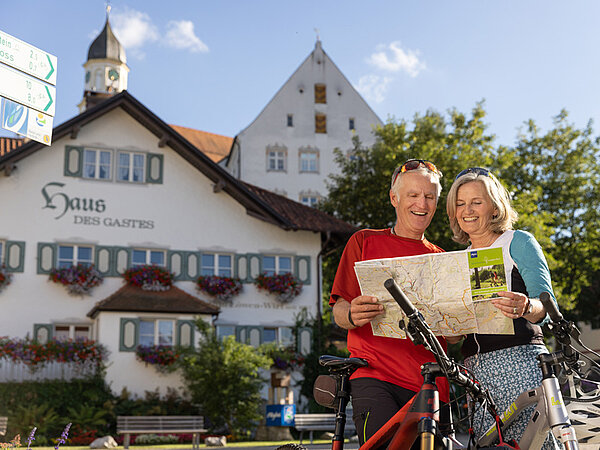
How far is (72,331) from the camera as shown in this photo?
2372 cm

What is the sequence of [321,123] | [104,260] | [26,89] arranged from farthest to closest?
[321,123] → [104,260] → [26,89]

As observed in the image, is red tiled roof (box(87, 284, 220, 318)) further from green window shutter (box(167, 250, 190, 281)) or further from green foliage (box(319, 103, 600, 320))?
green foliage (box(319, 103, 600, 320))

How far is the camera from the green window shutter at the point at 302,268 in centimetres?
2630

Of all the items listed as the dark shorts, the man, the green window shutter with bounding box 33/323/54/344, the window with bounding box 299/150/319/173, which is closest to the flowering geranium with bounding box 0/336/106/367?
the green window shutter with bounding box 33/323/54/344

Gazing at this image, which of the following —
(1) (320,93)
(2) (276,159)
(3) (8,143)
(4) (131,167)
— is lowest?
(4) (131,167)

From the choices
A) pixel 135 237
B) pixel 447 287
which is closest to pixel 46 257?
pixel 135 237

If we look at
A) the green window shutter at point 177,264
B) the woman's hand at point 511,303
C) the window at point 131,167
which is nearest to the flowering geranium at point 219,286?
the green window shutter at point 177,264

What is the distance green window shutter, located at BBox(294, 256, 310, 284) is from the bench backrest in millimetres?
7782

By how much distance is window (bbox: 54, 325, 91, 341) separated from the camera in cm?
2362

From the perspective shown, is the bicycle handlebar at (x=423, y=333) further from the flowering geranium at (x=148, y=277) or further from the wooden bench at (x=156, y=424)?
the flowering geranium at (x=148, y=277)

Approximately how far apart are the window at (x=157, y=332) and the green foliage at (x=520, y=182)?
9.25 meters

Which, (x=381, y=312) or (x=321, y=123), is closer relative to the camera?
(x=381, y=312)

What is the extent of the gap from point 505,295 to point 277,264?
2330cm

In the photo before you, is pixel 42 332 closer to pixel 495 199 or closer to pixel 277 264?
pixel 277 264
